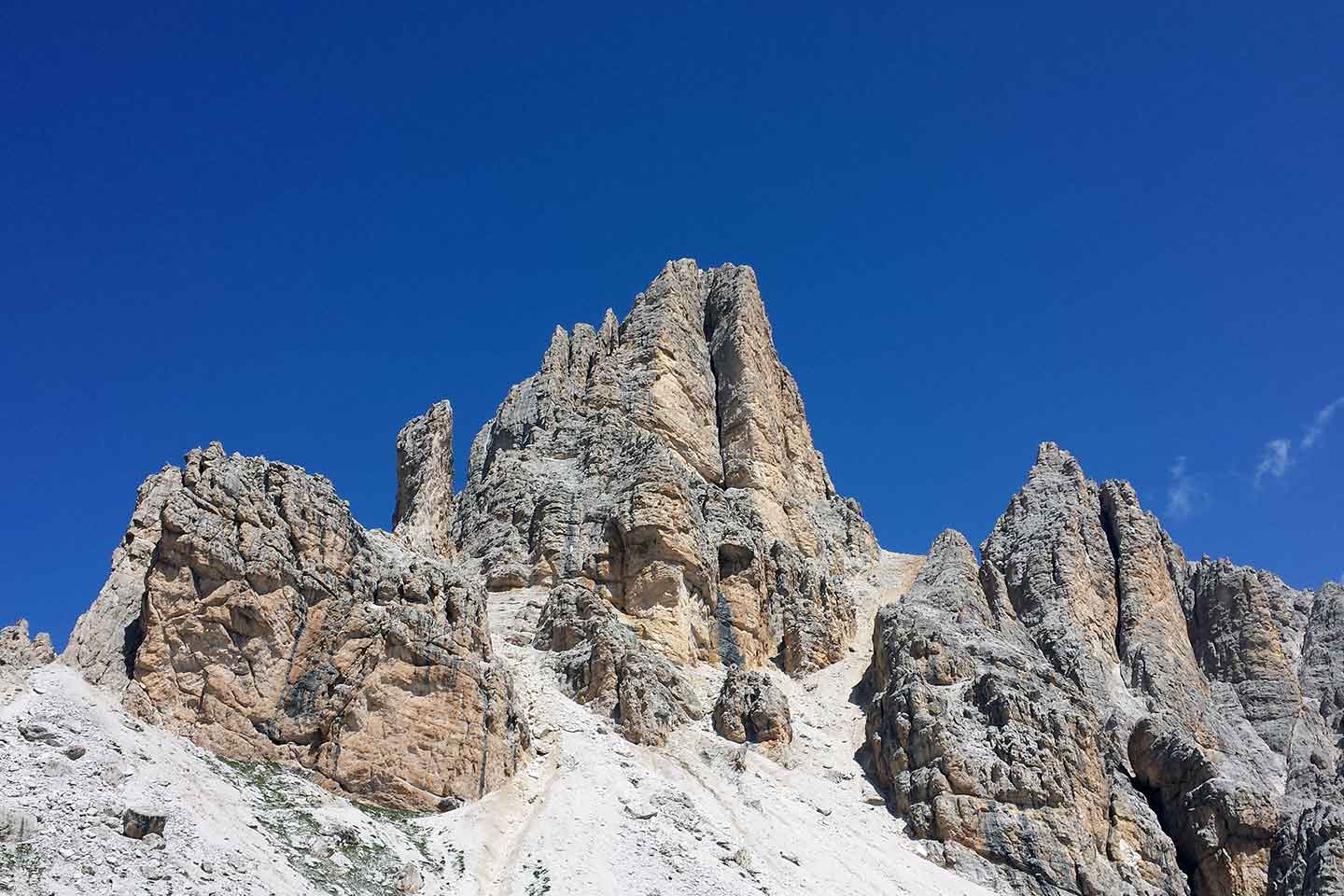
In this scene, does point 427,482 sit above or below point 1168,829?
above

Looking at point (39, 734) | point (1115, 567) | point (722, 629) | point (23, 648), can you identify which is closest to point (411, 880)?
point (39, 734)

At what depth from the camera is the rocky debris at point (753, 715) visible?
214 feet

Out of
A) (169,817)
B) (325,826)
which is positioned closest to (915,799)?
(325,826)

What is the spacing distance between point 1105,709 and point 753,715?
23.2 m

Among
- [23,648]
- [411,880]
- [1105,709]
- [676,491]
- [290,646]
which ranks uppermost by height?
[676,491]

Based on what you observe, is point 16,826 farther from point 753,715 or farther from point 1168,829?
point 1168,829

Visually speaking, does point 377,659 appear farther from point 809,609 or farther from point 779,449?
point 779,449

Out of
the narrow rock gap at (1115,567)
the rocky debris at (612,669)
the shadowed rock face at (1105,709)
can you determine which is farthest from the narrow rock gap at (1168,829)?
the rocky debris at (612,669)

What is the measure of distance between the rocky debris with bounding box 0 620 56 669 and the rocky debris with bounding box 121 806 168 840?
968cm

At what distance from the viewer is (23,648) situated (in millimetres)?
45250

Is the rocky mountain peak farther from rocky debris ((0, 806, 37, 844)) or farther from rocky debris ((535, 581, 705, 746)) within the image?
rocky debris ((0, 806, 37, 844))

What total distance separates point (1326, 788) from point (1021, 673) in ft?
59.3

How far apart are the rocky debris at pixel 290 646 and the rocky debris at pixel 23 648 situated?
1384 millimetres

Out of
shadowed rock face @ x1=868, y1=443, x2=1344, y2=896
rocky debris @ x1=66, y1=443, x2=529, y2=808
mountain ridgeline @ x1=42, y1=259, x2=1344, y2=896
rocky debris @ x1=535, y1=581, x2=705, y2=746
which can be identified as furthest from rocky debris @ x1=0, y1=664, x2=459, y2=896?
shadowed rock face @ x1=868, y1=443, x2=1344, y2=896
